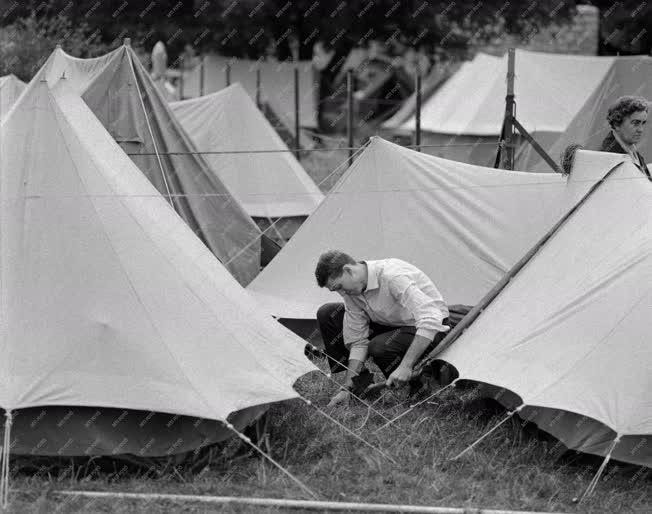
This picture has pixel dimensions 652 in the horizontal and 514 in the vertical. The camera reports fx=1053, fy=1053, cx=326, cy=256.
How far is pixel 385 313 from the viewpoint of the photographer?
5.42 metres

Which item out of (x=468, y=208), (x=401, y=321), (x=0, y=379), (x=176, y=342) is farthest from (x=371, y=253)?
(x=0, y=379)

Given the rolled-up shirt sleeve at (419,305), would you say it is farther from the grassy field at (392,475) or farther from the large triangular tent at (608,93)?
the large triangular tent at (608,93)

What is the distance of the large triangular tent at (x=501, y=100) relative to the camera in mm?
13352

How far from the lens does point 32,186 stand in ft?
15.0

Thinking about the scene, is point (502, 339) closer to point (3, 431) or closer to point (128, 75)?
point (3, 431)

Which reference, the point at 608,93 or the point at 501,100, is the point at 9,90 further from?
the point at 501,100

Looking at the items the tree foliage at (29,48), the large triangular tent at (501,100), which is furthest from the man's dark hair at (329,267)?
the tree foliage at (29,48)

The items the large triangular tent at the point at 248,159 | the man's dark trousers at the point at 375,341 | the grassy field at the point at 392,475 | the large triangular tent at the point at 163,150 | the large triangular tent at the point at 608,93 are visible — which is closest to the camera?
the grassy field at the point at 392,475

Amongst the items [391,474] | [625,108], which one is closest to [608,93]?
[625,108]

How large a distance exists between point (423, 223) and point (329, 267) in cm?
175

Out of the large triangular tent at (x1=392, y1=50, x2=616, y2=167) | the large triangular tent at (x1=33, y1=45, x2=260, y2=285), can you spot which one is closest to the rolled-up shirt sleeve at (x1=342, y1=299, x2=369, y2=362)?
the large triangular tent at (x1=33, y1=45, x2=260, y2=285)

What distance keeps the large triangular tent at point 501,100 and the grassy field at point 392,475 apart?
751 centimetres

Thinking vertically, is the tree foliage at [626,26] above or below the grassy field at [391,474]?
above

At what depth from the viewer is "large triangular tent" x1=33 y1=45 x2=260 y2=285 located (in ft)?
26.0
